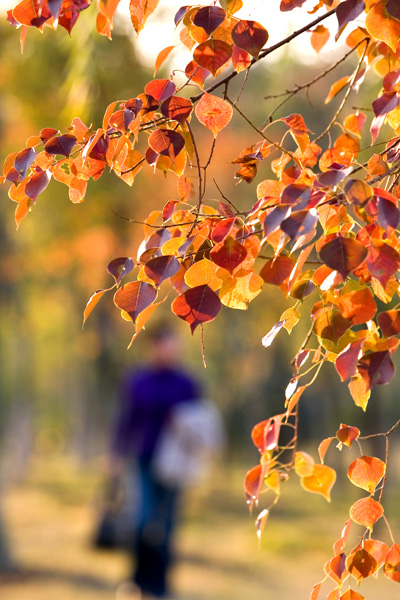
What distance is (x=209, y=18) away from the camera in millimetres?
1268

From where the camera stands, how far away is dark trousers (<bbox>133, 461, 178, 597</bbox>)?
614 cm

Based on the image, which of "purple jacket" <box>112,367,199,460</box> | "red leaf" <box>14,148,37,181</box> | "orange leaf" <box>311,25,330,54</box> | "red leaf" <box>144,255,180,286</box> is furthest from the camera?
"purple jacket" <box>112,367,199,460</box>

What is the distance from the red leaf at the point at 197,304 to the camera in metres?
1.25

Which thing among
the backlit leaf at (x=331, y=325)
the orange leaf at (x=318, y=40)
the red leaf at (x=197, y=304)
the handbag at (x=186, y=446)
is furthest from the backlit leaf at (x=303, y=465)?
the handbag at (x=186, y=446)

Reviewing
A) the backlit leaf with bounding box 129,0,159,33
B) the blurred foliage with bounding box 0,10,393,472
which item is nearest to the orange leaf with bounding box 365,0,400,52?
the backlit leaf with bounding box 129,0,159,33

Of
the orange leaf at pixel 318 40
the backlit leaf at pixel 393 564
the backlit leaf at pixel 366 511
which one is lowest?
the backlit leaf at pixel 393 564

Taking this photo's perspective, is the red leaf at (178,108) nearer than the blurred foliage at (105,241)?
Yes

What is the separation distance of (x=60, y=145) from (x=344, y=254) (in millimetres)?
525

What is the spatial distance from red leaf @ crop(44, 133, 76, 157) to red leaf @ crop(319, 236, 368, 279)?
19.1 inches

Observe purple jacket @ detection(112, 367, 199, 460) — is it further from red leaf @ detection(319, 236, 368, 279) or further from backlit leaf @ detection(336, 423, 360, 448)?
red leaf @ detection(319, 236, 368, 279)

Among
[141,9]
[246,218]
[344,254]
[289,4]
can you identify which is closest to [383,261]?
[344,254]

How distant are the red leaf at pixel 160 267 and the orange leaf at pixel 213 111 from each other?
0.25 meters

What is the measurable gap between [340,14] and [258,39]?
0.42 ft

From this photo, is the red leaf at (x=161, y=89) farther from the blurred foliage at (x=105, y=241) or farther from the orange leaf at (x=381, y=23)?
the blurred foliage at (x=105, y=241)
